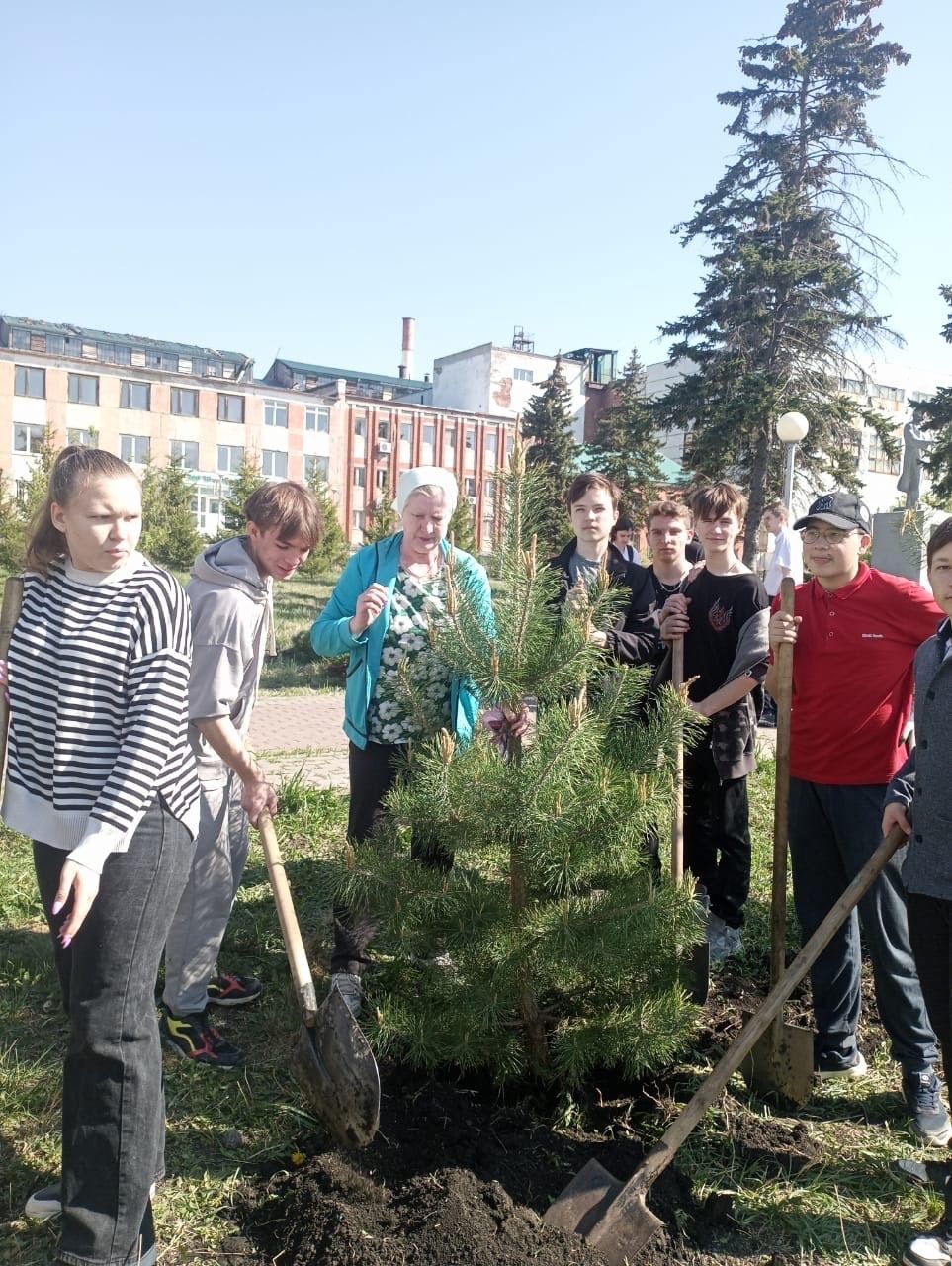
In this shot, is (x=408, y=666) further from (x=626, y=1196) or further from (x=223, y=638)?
(x=626, y=1196)

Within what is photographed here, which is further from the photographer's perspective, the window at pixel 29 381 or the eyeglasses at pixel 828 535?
the window at pixel 29 381

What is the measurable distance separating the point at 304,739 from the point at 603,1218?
20.4ft

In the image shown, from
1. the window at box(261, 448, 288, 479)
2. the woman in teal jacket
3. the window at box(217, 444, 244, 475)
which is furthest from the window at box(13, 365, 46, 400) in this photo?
the woman in teal jacket

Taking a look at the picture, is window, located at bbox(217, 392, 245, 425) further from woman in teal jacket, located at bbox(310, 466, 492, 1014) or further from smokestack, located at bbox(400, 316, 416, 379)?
woman in teal jacket, located at bbox(310, 466, 492, 1014)

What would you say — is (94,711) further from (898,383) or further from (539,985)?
(898,383)

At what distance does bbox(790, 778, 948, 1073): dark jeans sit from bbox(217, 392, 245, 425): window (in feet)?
165

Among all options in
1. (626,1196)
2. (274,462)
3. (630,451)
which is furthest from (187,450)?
(626,1196)

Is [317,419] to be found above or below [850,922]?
above

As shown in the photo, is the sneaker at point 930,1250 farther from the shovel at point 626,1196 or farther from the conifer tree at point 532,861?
the conifer tree at point 532,861

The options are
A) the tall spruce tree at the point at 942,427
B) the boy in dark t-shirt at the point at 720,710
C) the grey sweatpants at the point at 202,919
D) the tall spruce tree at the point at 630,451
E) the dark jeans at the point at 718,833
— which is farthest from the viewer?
the tall spruce tree at the point at 630,451

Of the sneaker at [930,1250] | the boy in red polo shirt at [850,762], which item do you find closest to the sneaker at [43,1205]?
the sneaker at [930,1250]

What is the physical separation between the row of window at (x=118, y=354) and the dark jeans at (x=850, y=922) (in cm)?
4962

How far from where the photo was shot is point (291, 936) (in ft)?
8.64

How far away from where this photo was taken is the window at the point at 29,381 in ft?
149
